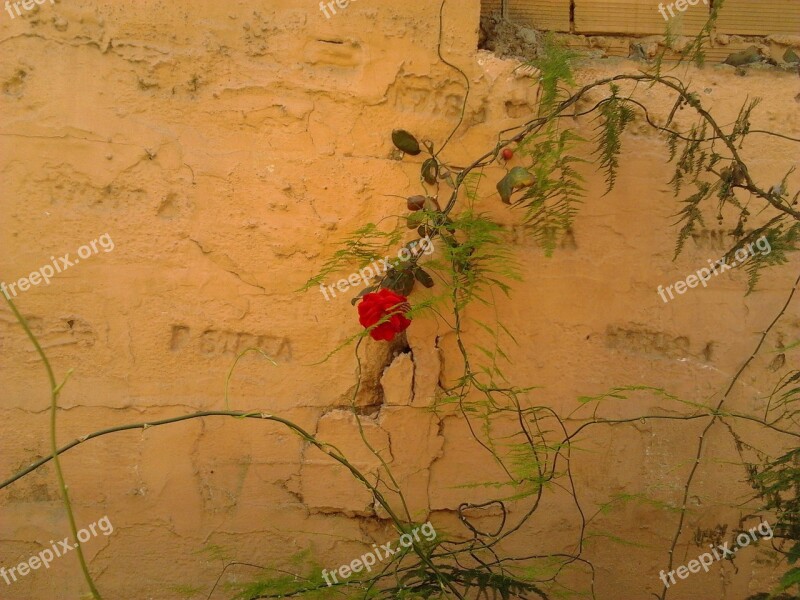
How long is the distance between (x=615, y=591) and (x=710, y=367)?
0.68 metres

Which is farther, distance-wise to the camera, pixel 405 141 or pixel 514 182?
pixel 405 141

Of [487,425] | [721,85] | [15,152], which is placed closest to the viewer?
[487,425]

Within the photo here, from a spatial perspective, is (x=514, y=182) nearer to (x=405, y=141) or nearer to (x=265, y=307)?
(x=405, y=141)

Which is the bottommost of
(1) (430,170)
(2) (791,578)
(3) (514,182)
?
(2) (791,578)

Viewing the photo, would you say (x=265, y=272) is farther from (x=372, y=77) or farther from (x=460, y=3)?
(x=460, y=3)

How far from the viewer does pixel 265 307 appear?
205 cm

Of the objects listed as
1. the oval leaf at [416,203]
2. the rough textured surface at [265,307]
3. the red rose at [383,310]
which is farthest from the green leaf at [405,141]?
the red rose at [383,310]

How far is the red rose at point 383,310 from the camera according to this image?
177 cm

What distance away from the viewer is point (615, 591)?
2070mm

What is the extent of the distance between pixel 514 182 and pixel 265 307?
2.46ft

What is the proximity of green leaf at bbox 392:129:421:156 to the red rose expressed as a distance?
1.47 feet

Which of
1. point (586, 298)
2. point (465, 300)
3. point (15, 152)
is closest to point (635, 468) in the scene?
point (586, 298)

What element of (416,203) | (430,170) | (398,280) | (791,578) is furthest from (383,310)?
(791,578)

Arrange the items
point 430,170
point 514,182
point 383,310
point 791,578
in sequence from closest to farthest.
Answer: point 791,578
point 383,310
point 514,182
point 430,170
